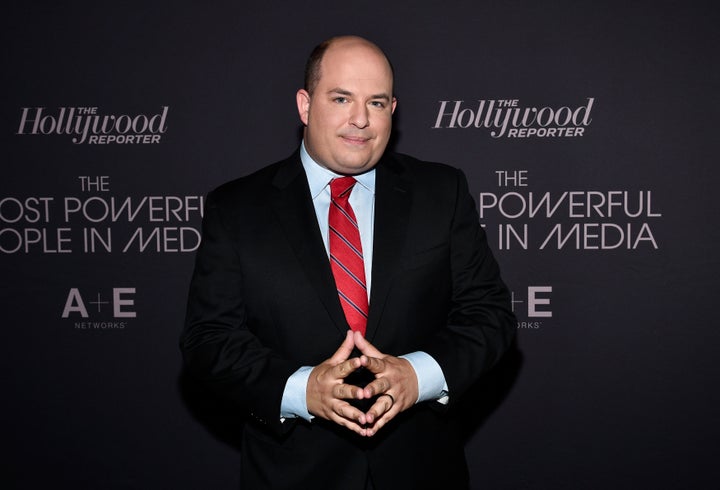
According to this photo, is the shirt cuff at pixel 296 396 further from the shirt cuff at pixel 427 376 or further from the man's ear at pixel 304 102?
the man's ear at pixel 304 102

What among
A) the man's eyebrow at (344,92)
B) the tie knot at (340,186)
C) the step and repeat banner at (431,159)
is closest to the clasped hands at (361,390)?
the tie knot at (340,186)

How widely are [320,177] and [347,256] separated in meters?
0.22

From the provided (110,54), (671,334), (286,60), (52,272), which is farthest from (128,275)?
(671,334)

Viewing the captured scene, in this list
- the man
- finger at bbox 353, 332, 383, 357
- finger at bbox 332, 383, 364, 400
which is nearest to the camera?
finger at bbox 332, 383, 364, 400

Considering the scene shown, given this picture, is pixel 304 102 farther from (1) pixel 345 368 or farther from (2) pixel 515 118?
(2) pixel 515 118

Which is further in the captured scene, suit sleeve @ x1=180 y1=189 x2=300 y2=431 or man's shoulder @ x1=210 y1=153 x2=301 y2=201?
man's shoulder @ x1=210 y1=153 x2=301 y2=201

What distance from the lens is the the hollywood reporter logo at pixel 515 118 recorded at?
283 cm

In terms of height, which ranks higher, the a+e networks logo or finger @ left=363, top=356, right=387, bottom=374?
the a+e networks logo

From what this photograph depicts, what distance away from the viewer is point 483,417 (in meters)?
2.96

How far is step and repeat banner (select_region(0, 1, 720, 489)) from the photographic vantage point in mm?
2814

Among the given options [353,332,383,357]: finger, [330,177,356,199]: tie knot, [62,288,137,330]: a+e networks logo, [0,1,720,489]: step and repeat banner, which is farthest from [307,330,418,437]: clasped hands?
[62,288,137,330]: a+e networks logo

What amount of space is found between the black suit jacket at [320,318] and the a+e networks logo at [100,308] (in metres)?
1.53

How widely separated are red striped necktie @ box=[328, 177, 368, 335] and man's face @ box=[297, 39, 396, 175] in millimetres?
75

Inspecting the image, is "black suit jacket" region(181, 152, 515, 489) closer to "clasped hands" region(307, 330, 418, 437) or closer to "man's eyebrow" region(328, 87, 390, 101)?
"clasped hands" region(307, 330, 418, 437)
